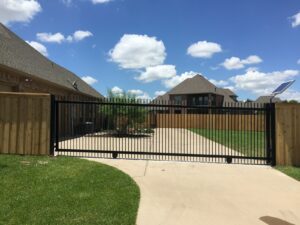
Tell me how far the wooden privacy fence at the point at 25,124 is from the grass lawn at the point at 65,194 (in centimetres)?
150

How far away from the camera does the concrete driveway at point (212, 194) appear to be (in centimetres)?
598

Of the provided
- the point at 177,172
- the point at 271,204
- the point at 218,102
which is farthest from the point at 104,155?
the point at 218,102

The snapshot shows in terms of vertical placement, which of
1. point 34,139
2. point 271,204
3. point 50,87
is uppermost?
point 50,87

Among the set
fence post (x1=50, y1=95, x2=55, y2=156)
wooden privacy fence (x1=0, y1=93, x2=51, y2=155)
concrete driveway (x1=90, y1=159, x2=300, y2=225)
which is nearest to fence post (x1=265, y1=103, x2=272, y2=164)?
concrete driveway (x1=90, y1=159, x2=300, y2=225)

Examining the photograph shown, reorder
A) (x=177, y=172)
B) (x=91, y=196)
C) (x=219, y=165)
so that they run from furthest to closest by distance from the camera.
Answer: (x=219, y=165), (x=177, y=172), (x=91, y=196)

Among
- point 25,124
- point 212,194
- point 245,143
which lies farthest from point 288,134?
point 245,143

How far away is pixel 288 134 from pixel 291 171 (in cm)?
133

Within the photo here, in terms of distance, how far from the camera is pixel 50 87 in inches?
821

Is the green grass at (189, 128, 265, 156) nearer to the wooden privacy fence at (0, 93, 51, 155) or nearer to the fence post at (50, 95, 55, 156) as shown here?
the fence post at (50, 95, 55, 156)

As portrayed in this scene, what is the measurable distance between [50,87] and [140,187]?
14.6 meters

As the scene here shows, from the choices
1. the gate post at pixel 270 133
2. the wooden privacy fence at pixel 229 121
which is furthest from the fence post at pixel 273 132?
the wooden privacy fence at pixel 229 121

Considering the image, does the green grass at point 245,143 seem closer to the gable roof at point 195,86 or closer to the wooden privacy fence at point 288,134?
the wooden privacy fence at point 288,134

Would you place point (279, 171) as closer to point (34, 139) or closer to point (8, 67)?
point (34, 139)

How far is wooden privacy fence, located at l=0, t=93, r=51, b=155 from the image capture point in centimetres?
1103
